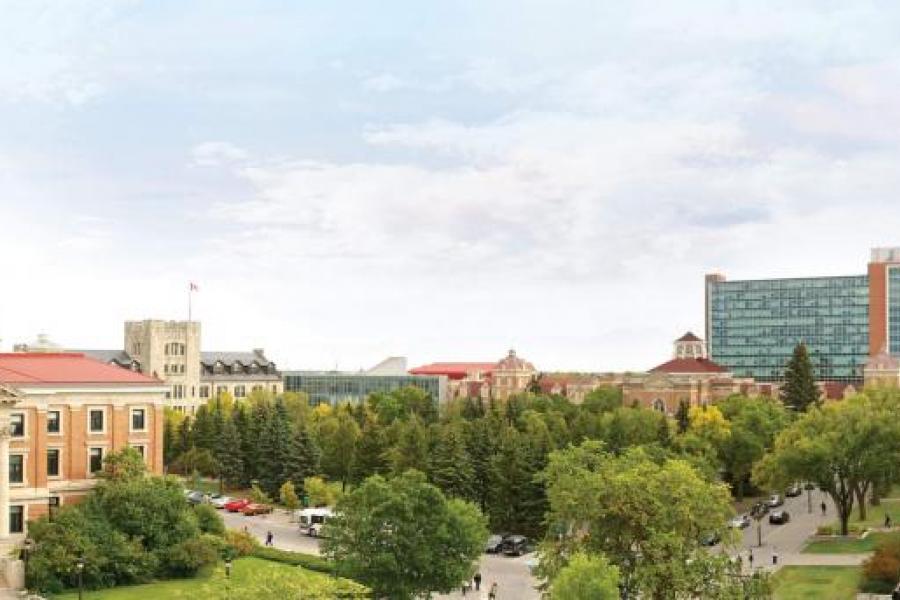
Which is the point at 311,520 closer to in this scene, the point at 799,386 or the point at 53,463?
the point at 53,463

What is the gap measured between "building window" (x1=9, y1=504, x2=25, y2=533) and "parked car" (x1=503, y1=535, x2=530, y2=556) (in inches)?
1087

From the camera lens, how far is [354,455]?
94.0 meters

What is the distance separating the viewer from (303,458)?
9469 centimetres

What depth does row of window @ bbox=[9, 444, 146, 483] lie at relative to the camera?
60.5 m

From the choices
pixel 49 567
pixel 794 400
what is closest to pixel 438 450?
pixel 49 567

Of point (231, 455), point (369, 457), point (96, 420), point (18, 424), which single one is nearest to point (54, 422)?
point (18, 424)

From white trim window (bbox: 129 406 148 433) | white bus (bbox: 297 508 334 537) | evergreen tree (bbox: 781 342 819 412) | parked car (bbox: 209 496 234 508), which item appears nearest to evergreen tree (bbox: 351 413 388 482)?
parked car (bbox: 209 496 234 508)

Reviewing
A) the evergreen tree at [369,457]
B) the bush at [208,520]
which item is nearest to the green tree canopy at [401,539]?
the bush at [208,520]

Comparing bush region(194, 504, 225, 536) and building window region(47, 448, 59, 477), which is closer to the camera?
building window region(47, 448, 59, 477)

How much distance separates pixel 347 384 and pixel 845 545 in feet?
368

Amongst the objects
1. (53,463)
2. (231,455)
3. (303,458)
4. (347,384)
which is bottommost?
(231,455)

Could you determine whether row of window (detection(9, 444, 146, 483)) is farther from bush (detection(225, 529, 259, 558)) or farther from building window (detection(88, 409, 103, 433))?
bush (detection(225, 529, 259, 558))

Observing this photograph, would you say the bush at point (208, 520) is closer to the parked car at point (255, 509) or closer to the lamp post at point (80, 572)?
the lamp post at point (80, 572)

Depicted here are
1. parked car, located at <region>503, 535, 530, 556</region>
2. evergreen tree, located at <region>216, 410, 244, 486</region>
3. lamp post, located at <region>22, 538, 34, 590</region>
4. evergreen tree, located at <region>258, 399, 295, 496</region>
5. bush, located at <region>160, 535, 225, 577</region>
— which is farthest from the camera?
evergreen tree, located at <region>216, 410, 244, 486</region>
